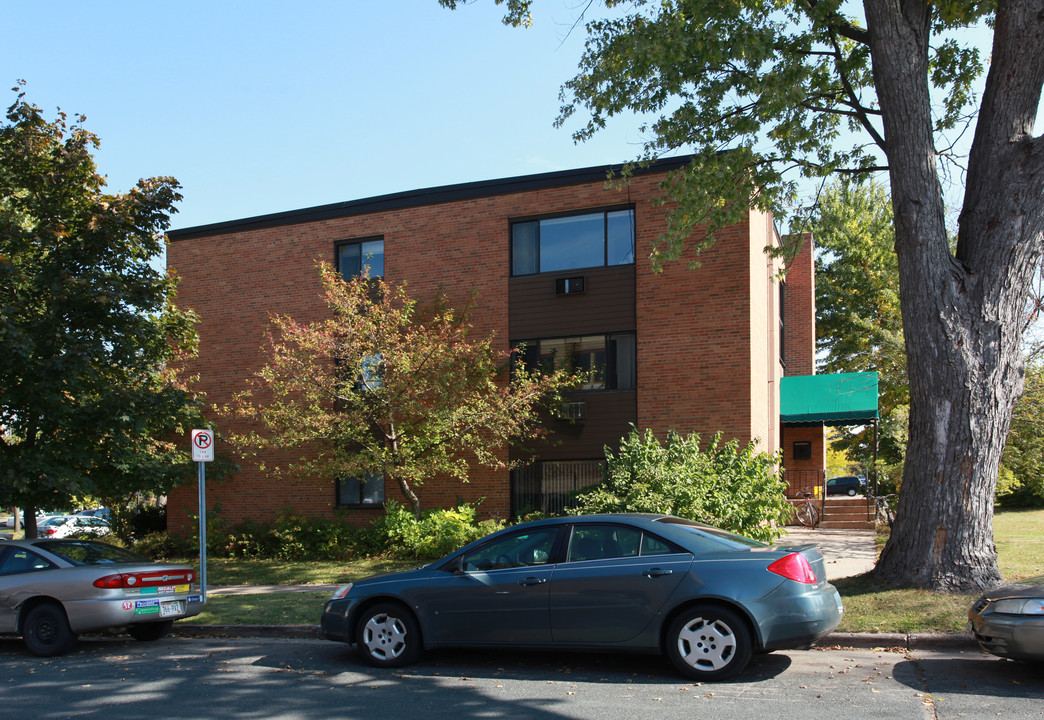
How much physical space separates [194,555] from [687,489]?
12.2 metres

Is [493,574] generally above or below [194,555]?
above

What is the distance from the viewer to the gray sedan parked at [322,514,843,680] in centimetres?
689

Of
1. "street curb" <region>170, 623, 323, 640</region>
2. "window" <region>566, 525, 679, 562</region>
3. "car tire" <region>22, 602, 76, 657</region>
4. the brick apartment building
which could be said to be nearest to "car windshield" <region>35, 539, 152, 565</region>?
"car tire" <region>22, 602, 76, 657</region>

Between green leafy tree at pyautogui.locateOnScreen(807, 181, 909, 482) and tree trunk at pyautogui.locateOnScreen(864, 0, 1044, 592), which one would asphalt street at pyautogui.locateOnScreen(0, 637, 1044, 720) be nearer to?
tree trunk at pyautogui.locateOnScreen(864, 0, 1044, 592)

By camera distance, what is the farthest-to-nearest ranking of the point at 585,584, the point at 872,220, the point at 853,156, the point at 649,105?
the point at 872,220
the point at 853,156
the point at 649,105
the point at 585,584

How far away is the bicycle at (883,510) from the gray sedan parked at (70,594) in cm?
1670

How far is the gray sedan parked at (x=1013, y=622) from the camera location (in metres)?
6.57

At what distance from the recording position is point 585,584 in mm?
7328

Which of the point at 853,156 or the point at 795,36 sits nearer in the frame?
the point at 795,36

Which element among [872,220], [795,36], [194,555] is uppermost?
[872,220]

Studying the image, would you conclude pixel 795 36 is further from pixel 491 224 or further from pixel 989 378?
pixel 491 224

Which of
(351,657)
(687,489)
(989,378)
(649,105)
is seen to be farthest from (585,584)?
(649,105)

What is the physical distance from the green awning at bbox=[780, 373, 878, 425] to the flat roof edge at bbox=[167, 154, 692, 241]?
8.33 meters

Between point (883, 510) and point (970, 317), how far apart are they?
13.1m
